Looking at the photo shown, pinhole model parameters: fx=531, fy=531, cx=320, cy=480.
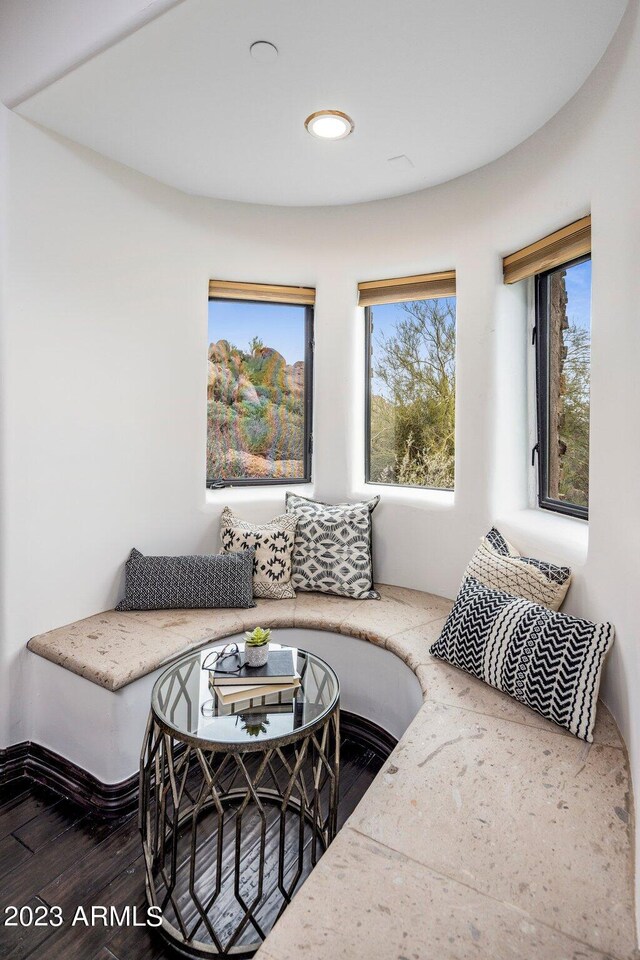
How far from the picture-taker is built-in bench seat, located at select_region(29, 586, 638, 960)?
3.09 feet

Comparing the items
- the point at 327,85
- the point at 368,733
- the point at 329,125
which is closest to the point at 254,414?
the point at 329,125

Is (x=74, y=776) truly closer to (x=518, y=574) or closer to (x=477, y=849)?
(x=477, y=849)

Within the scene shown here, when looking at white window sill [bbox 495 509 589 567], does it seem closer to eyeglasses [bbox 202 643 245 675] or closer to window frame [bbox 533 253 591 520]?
window frame [bbox 533 253 591 520]

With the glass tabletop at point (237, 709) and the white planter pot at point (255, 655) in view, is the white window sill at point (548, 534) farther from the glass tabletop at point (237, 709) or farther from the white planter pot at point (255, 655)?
the white planter pot at point (255, 655)

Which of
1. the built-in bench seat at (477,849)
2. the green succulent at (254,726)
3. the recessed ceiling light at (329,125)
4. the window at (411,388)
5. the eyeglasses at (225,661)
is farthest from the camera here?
the window at (411,388)

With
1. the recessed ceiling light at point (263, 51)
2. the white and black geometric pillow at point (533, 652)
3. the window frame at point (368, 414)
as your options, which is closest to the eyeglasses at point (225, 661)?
the white and black geometric pillow at point (533, 652)

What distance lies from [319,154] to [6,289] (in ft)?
4.53

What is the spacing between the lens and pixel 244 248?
111 inches

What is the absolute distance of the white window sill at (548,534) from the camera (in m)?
1.99

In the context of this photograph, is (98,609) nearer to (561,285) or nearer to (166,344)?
(166,344)

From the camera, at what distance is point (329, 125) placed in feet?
6.69

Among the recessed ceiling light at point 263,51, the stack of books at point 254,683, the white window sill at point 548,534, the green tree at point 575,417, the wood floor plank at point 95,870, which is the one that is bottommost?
the wood floor plank at point 95,870

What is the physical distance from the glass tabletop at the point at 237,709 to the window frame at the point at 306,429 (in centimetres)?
138

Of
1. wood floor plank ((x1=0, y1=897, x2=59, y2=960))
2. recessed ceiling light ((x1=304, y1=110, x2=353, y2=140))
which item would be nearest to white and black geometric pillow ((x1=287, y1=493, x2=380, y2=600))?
wood floor plank ((x1=0, y1=897, x2=59, y2=960))
